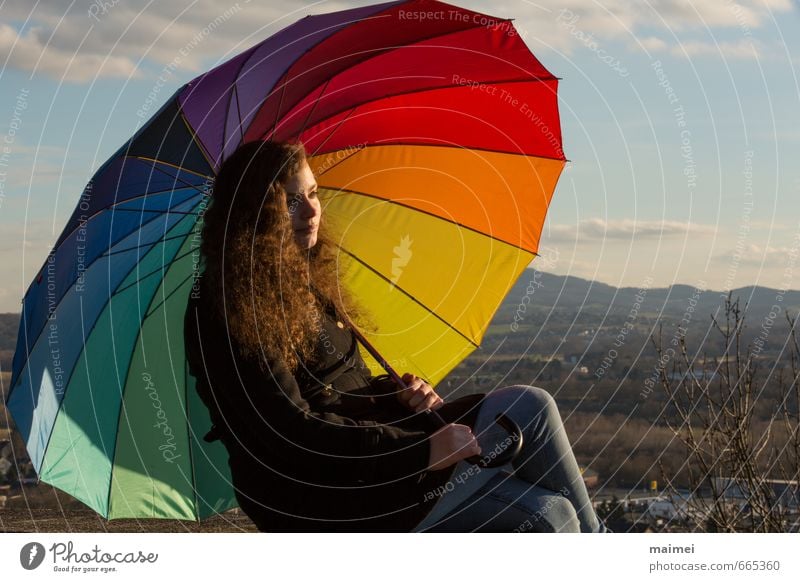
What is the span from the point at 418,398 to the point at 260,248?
0.75 meters

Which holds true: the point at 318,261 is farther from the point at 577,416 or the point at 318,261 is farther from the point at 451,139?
the point at 577,416

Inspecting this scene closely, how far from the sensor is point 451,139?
442 cm

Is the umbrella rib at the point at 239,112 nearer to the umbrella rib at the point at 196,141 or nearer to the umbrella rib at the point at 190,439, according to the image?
the umbrella rib at the point at 196,141

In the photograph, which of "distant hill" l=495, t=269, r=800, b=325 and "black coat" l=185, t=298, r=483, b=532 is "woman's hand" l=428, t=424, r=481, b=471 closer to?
"black coat" l=185, t=298, r=483, b=532

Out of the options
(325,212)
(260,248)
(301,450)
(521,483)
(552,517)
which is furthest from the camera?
(325,212)

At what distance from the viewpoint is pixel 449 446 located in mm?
2982

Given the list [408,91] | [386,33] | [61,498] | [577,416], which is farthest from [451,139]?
[577,416]

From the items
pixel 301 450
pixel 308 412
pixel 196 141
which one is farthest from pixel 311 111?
pixel 301 450

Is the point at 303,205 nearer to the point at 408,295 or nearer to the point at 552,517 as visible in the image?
the point at 408,295

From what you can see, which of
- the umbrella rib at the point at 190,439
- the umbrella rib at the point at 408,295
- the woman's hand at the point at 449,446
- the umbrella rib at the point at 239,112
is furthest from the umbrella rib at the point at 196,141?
the woman's hand at the point at 449,446

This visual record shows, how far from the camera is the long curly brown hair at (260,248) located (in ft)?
10.3

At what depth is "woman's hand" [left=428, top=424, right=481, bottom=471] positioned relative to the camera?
2.98 meters

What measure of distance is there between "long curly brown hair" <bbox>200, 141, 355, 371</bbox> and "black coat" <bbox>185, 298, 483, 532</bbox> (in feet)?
0.40

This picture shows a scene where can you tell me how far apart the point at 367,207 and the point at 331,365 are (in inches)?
46.8
